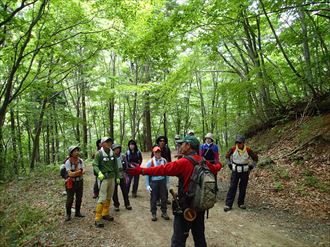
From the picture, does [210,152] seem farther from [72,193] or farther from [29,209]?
[29,209]

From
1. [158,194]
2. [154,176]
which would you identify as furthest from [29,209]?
[154,176]

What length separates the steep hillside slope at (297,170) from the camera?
683cm

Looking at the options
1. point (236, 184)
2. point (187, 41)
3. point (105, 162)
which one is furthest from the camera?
point (187, 41)

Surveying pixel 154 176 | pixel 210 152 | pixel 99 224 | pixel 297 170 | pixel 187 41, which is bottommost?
pixel 99 224

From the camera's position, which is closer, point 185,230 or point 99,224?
point 185,230

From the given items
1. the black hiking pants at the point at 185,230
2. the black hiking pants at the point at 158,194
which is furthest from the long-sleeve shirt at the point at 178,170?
the black hiking pants at the point at 158,194

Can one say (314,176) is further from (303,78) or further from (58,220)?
(58,220)

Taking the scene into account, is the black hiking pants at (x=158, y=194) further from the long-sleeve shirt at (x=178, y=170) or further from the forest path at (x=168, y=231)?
the long-sleeve shirt at (x=178, y=170)

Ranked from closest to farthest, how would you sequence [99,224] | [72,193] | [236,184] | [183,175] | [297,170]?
[183,175] → [99,224] → [72,193] → [236,184] → [297,170]

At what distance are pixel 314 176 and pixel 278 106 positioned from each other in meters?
5.33

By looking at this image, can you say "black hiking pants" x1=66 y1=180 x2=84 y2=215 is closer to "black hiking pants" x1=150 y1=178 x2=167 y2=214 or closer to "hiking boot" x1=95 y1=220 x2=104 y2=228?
"hiking boot" x1=95 y1=220 x2=104 y2=228

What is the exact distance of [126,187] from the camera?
296 inches

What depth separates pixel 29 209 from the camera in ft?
25.7

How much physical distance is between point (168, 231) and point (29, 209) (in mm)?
5045
